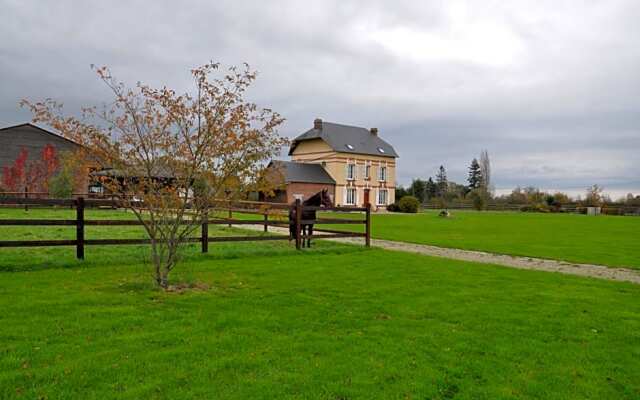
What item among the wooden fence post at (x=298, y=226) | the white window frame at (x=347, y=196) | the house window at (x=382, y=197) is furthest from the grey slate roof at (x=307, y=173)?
the wooden fence post at (x=298, y=226)

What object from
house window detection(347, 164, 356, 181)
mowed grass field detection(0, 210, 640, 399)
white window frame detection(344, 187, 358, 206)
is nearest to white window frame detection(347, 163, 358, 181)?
house window detection(347, 164, 356, 181)

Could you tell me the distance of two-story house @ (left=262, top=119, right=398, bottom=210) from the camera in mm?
52625

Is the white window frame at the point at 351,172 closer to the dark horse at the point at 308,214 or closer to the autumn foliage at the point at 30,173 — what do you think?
the autumn foliage at the point at 30,173

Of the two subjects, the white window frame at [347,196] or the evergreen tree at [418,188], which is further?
the evergreen tree at [418,188]

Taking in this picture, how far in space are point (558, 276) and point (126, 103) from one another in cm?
876

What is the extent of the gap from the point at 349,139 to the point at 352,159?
2.95 m

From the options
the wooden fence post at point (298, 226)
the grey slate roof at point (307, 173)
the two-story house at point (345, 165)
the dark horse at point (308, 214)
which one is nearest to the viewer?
the wooden fence post at point (298, 226)

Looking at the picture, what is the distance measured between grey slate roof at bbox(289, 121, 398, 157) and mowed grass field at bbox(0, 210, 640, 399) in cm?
4638

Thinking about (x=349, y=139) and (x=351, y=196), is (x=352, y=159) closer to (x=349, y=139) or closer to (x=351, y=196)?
(x=349, y=139)

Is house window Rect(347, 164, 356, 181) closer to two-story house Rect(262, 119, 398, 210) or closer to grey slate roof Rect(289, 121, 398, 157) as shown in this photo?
two-story house Rect(262, 119, 398, 210)

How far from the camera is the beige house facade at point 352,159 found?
5438cm

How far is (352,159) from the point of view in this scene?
181ft

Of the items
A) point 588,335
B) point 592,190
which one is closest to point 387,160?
point 592,190

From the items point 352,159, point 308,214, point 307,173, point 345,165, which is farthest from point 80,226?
point 352,159
